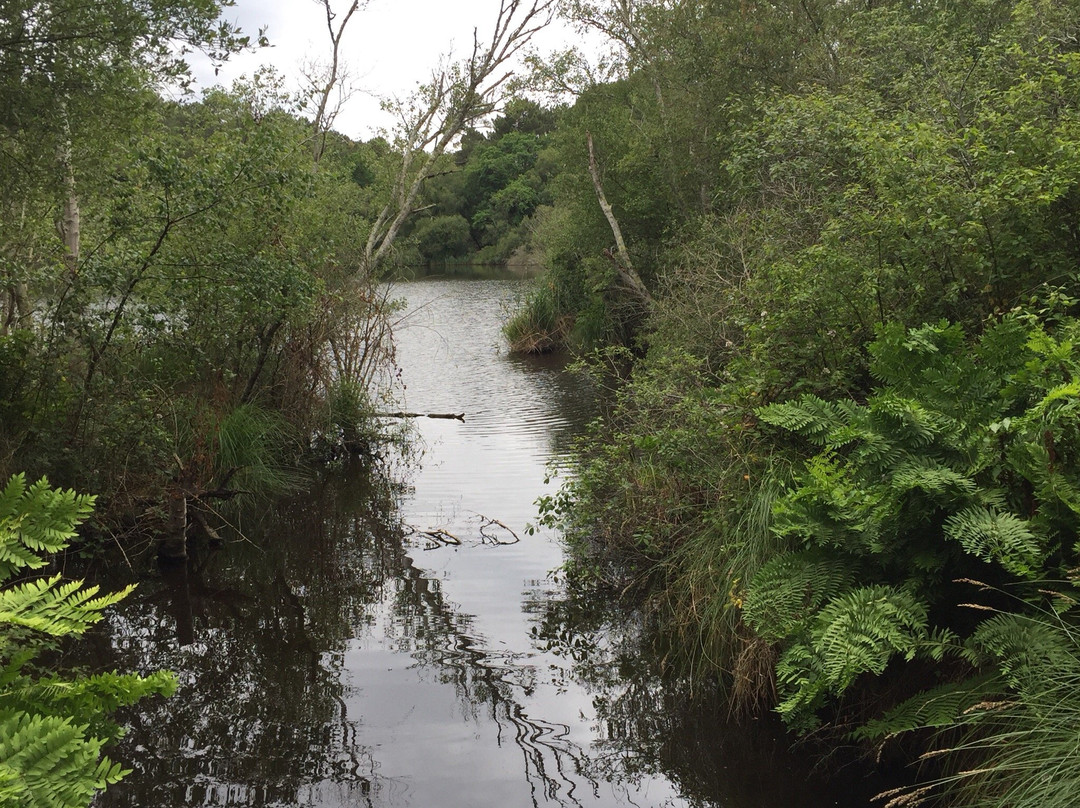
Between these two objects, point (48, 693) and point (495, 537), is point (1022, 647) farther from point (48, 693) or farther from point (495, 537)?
point (495, 537)

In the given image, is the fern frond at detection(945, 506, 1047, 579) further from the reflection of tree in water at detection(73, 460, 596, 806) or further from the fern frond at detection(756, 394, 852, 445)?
A: the reflection of tree in water at detection(73, 460, 596, 806)

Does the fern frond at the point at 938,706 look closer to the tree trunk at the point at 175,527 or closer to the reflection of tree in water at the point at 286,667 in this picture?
Answer: the reflection of tree in water at the point at 286,667

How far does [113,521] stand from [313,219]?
5041 millimetres

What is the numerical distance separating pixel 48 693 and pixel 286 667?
4221 millimetres

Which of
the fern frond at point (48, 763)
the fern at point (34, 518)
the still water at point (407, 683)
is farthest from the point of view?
the still water at point (407, 683)

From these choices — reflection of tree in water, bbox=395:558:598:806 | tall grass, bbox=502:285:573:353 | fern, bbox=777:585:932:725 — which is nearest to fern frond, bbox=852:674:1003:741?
fern, bbox=777:585:932:725

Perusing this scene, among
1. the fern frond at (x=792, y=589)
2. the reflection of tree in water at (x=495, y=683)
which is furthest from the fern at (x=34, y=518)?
the fern frond at (x=792, y=589)

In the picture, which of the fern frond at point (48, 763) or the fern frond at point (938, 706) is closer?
the fern frond at point (48, 763)

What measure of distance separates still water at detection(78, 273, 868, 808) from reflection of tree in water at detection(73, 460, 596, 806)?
2 cm

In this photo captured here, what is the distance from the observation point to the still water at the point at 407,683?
509 centimetres

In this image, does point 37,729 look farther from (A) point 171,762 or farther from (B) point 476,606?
(B) point 476,606

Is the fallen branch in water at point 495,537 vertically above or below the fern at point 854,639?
below

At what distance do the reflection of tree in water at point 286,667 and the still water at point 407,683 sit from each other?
0.06 feet

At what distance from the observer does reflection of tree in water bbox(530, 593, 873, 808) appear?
4.92m
